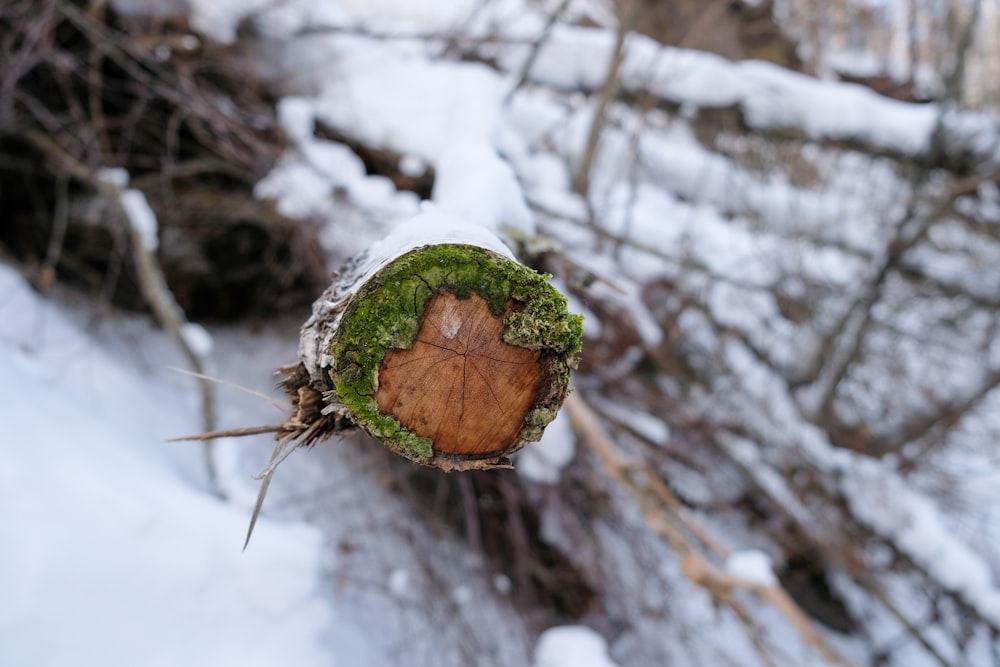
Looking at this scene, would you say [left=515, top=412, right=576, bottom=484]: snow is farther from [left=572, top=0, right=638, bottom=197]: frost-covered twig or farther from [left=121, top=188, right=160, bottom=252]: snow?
[left=121, top=188, right=160, bottom=252]: snow

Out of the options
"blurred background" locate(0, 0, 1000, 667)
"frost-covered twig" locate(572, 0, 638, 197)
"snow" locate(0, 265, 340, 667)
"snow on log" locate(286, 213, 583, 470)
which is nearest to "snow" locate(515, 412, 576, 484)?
"blurred background" locate(0, 0, 1000, 667)

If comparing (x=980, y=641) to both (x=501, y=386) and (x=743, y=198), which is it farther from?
(x=501, y=386)

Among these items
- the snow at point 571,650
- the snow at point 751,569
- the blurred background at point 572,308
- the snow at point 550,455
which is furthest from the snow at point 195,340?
the snow at point 751,569

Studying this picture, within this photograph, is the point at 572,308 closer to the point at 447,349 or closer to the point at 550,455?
the point at 550,455

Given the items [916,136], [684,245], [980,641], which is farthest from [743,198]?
[980,641]

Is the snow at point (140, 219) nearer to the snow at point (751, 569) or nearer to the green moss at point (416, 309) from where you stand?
the green moss at point (416, 309)

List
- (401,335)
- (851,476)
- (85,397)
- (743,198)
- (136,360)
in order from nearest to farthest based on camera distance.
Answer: (401,335) → (85,397) → (136,360) → (851,476) → (743,198)

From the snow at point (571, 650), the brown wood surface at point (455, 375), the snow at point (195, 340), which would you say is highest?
the brown wood surface at point (455, 375)
